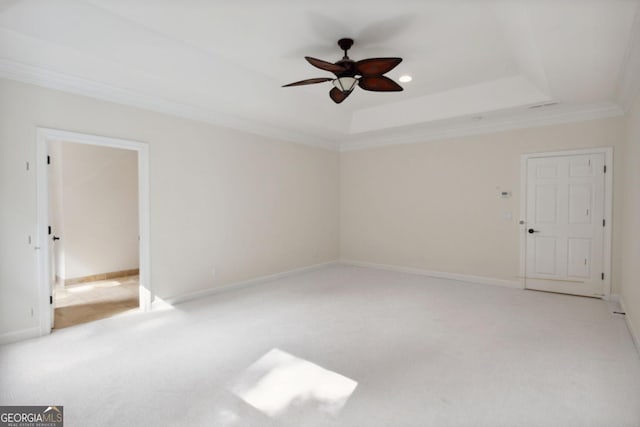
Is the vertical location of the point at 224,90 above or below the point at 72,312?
above

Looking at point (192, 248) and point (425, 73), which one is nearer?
point (425, 73)

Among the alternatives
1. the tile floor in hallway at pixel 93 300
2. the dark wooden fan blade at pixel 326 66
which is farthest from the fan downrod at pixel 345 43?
the tile floor in hallway at pixel 93 300

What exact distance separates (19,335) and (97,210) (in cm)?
297

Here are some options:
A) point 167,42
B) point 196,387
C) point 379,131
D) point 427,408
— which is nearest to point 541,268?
point 379,131

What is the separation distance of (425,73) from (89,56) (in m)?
3.59

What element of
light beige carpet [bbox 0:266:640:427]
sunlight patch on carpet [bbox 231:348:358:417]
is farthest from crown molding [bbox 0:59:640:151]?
sunlight patch on carpet [bbox 231:348:358:417]

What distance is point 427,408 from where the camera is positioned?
7.15 feet

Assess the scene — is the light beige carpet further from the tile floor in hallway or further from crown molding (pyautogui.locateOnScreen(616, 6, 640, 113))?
crown molding (pyautogui.locateOnScreen(616, 6, 640, 113))

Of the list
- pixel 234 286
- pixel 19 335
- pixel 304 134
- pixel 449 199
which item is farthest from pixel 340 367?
pixel 304 134

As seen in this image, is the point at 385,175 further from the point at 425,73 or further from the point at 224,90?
the point at 224,90

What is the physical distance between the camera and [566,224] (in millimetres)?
4812

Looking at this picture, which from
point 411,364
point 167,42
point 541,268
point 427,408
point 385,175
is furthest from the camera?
point 385,175

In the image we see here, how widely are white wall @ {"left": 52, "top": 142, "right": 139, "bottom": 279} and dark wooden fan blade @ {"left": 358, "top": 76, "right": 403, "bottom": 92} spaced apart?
4.74 meters

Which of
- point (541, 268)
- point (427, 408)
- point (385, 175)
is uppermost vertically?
point (385, 175)
